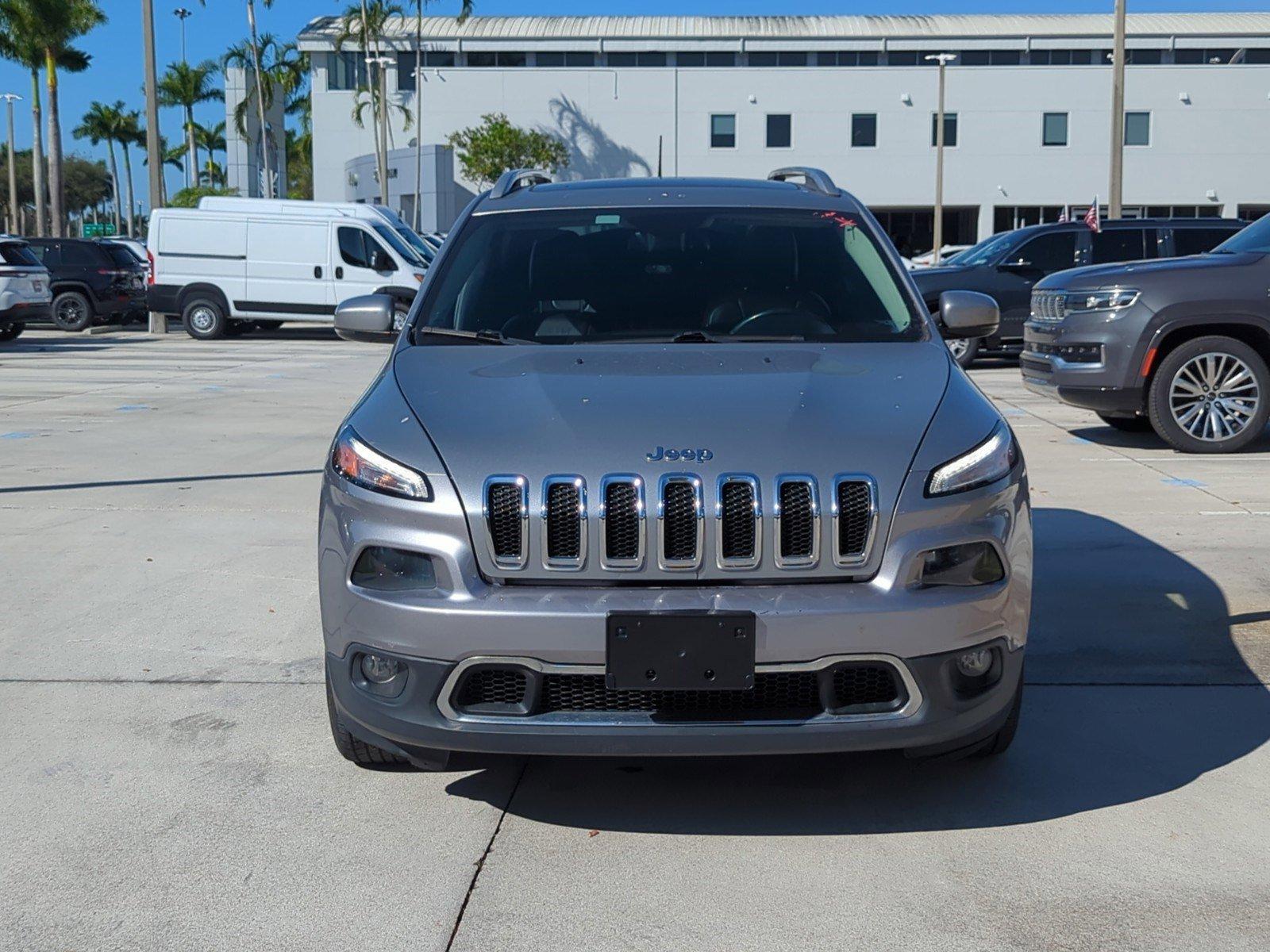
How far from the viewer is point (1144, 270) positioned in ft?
32.8

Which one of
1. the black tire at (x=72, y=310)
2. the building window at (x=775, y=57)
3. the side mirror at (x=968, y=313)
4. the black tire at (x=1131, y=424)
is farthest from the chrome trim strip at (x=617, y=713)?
the building window at (x=775, y=57)

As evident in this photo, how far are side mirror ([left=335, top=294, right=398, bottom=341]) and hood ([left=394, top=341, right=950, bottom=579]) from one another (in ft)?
3.05

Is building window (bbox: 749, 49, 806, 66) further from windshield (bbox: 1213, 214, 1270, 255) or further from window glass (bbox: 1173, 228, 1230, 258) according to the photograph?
windshield (bbox: 1213, 214, 1270, 255)

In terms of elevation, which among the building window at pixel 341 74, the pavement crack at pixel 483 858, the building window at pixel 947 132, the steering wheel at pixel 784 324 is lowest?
the pavement crack at pixel 483 858

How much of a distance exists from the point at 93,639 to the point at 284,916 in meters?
2.62

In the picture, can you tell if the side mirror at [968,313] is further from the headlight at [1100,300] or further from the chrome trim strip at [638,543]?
the headlight at [1100,300]

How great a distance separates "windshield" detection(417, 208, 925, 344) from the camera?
4.73 metres

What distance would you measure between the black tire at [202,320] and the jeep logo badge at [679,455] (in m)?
22.7

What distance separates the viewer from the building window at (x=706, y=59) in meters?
60.4

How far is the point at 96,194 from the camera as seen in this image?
11431 centimetres

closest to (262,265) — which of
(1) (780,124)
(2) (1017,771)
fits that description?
(2) (1017,771)

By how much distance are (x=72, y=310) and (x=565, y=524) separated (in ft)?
82.1

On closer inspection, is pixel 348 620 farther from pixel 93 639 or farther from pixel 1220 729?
pixel 1220 729

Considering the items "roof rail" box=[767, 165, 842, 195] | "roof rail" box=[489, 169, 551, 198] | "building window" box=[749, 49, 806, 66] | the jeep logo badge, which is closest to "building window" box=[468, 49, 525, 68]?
"building window" box=[749, 49, 806, 66]
